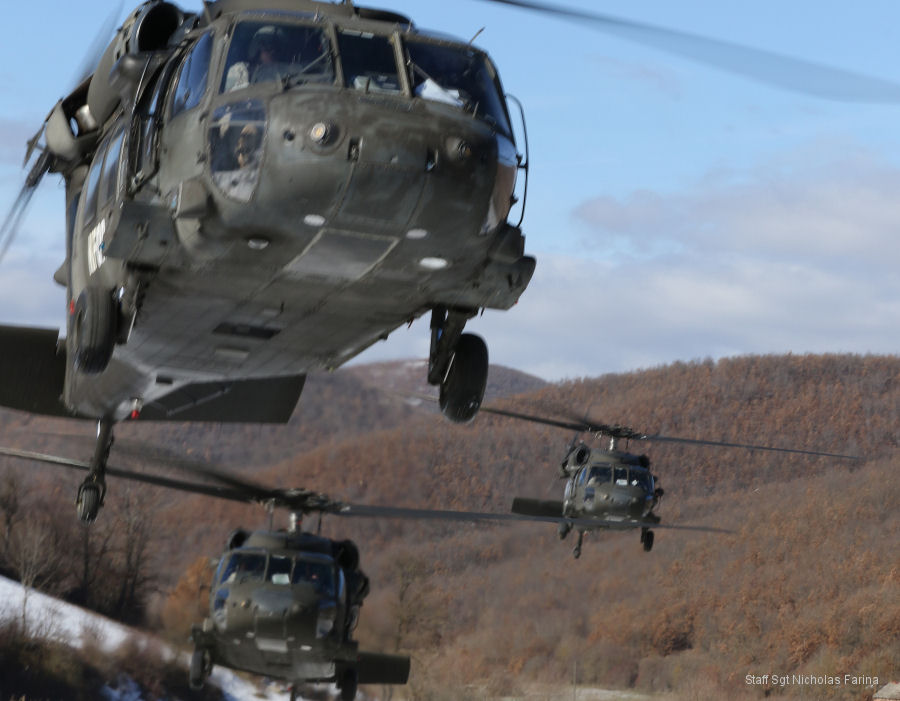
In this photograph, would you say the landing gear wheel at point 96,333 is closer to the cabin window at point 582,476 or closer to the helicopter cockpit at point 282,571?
the helicopter cockpit at point 282,571

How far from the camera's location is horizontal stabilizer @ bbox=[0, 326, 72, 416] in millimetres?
12758

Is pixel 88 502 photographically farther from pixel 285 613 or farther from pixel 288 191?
pixel 288 191

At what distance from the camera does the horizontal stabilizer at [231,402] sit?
1330 cm

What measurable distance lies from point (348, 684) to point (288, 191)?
1113 cm

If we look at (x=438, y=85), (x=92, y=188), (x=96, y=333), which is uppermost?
(x=438, y=85)

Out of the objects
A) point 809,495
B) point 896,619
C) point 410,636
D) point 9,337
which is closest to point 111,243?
point 9,337

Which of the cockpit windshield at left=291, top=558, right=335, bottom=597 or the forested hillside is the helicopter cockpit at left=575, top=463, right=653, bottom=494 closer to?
the forested hillside

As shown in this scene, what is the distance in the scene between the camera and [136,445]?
48.7 feet

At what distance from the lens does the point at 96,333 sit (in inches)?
369

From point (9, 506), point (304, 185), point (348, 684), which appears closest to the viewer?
point (304, 185)

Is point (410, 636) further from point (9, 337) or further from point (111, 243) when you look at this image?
point (111, 243)

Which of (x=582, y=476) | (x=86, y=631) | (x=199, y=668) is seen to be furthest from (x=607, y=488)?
(x=86, y=631)

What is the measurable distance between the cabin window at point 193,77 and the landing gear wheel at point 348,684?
1054 centimetres

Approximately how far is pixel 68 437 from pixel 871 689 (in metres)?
31.1
